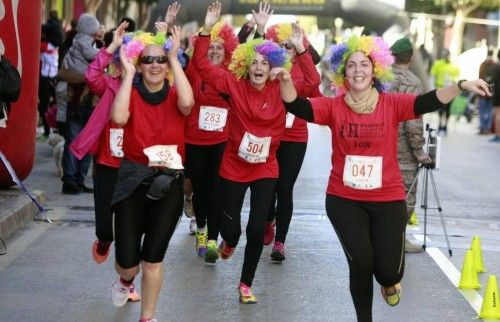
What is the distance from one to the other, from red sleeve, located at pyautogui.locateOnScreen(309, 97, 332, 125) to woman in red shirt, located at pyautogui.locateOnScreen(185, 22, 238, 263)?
3.00m

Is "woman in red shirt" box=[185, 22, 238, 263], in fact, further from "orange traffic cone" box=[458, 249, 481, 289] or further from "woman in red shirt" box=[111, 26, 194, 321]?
"woman in red shirt" box=[111, 26, 194, 321]

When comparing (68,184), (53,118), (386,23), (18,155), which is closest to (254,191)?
(18,155)

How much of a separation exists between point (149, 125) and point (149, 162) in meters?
0.21

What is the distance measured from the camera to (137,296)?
8594 mm

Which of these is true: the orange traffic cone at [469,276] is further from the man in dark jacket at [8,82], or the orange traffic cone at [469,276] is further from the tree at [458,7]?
the tree at [458,7]

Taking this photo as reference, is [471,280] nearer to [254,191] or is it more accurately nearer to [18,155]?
[254,191]

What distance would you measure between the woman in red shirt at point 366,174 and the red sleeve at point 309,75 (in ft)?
5.11

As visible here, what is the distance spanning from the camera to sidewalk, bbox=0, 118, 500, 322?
834 centimetres

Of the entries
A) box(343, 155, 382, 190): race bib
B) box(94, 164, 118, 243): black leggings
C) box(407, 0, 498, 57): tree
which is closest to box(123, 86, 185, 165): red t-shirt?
box(94, 164, 118, 243): black leggings

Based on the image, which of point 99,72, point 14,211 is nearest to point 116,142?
point 99,72

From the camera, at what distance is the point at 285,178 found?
10477 mm

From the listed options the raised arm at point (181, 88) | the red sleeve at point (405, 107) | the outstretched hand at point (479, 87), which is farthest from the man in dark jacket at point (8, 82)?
the outstretched hand at point (479, 87)

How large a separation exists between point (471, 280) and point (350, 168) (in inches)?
97.4

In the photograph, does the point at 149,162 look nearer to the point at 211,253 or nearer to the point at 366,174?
the point at 366,174
